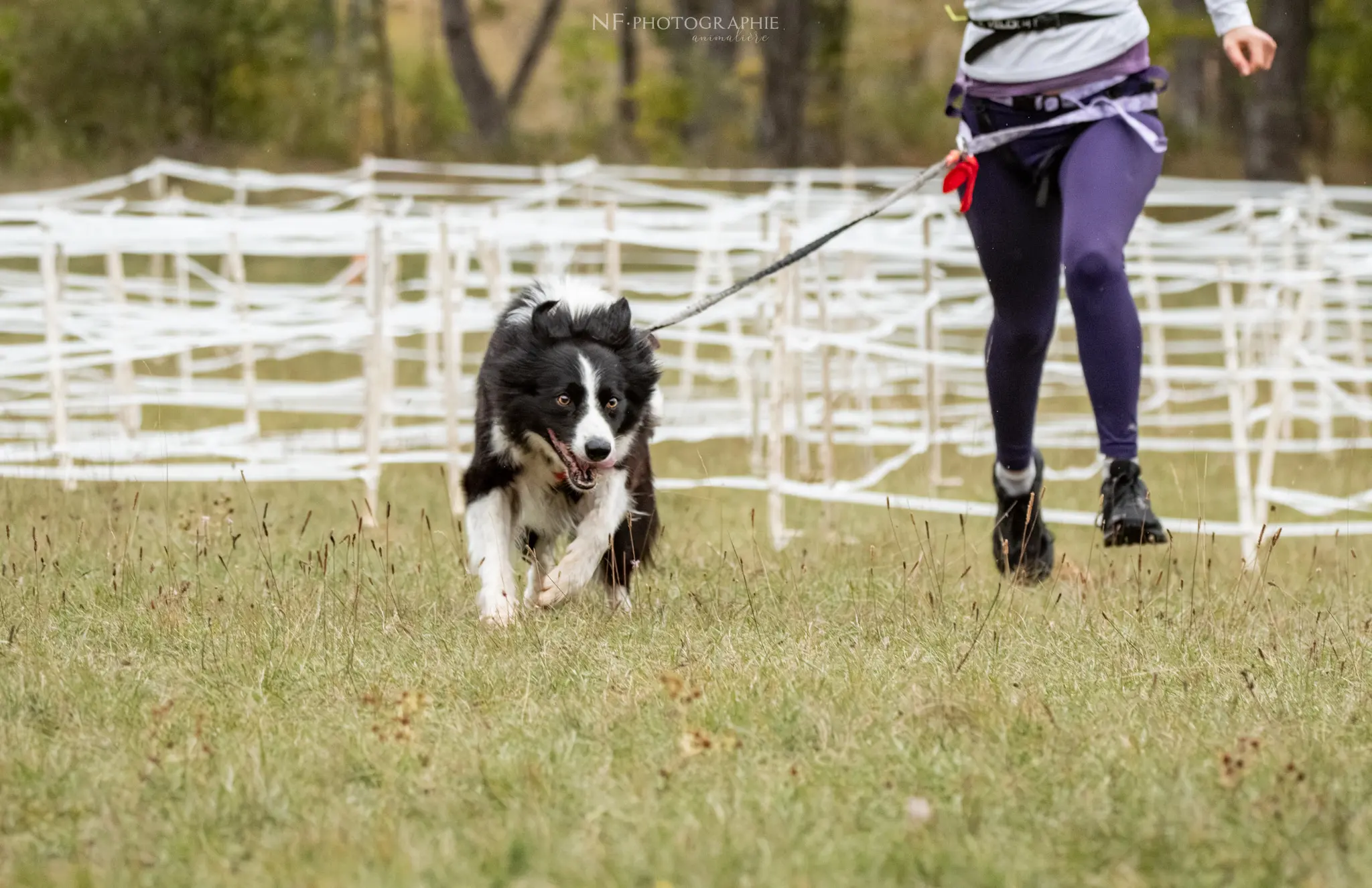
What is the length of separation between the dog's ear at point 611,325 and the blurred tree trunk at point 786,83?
1904cm

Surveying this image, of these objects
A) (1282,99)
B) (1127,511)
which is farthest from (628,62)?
(1127,511)

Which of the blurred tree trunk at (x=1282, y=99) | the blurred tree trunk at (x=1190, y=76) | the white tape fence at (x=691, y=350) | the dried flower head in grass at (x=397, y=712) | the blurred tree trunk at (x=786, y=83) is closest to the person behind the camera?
the dried flower head in grass at (x=397, y=712)

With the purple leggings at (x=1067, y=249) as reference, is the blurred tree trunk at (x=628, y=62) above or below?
above

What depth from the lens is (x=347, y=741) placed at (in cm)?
353

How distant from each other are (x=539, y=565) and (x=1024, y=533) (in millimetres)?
1566

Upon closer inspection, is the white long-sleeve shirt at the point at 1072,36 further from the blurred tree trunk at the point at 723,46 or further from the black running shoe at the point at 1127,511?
→ the blurred tree trunk at the point at 723,46

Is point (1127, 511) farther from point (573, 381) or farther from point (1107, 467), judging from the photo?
point (573, 381)

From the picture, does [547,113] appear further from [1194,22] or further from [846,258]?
[846,258]

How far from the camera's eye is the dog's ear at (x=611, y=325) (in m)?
5.57

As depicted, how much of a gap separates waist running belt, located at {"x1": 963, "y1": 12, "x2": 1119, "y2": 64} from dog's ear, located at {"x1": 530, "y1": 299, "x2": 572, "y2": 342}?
150cm

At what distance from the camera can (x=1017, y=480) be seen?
5.71m

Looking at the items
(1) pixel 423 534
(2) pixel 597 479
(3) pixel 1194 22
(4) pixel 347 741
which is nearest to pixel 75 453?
(1) pixel 423 534

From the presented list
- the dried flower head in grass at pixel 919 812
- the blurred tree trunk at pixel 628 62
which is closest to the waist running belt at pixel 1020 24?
the dried flower head in grass at pixel 919 812

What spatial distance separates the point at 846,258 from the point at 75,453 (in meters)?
4.56
